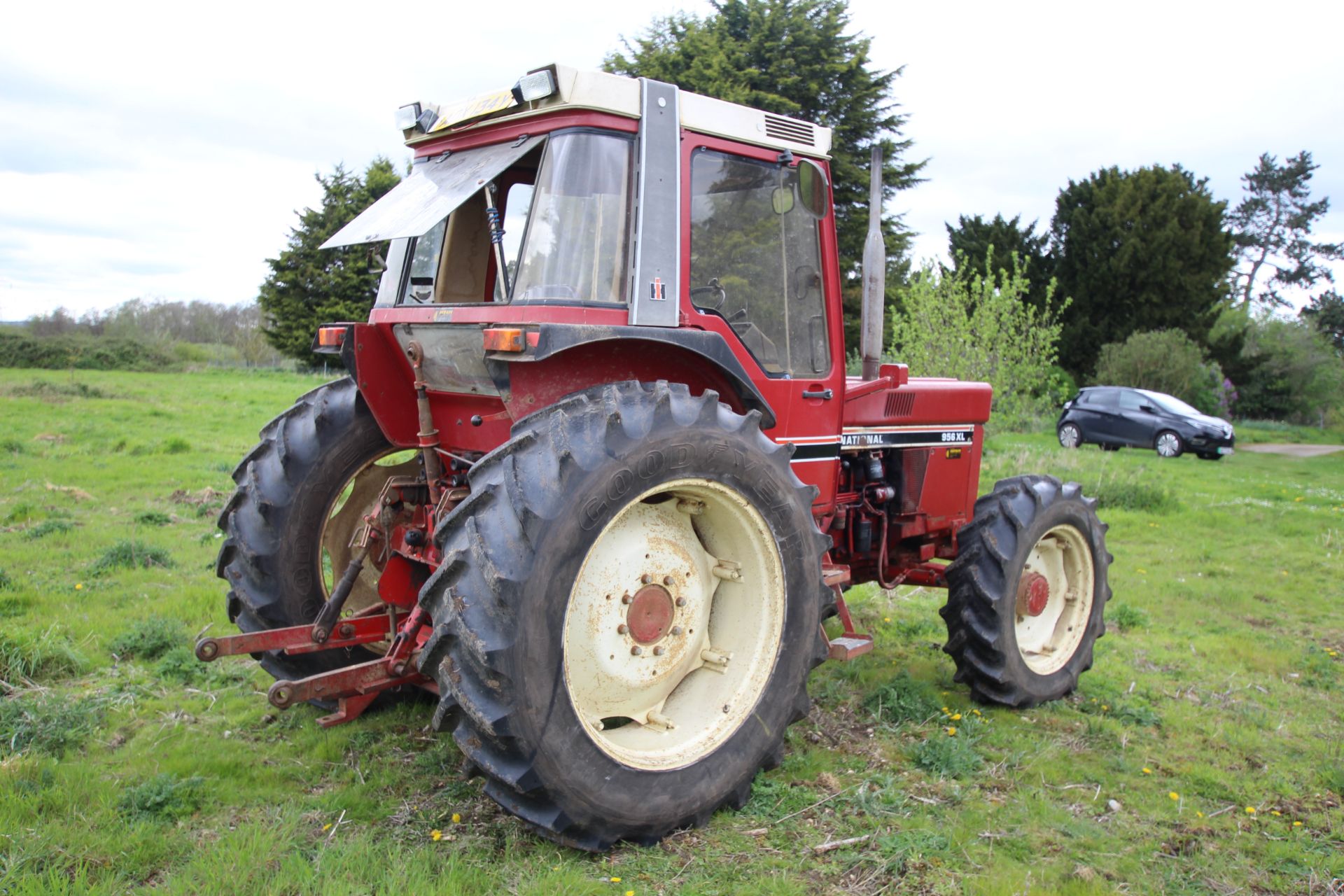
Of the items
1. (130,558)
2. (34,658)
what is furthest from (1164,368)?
(34,658)

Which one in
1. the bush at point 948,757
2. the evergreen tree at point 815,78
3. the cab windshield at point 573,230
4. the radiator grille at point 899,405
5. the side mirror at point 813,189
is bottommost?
the bush at point 948,757

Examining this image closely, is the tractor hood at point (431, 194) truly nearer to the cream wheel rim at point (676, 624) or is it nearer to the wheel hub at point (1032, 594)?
the cream wheel rim at point (676, 624)

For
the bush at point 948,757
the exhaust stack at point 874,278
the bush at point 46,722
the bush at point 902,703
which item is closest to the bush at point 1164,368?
the bush at point 902,703

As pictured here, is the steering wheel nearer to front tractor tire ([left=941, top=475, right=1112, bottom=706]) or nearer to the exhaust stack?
the exhaust stack

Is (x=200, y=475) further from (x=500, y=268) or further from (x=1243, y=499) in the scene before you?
(x=1243, y=499)

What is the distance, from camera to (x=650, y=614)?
11.6 feet

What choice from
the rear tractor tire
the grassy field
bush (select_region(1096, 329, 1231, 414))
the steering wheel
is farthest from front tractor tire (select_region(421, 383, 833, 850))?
bush (select_region(1096, 329, 1231, 414))

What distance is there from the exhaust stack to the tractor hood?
63.5 inches

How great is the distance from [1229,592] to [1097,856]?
5.41 meters

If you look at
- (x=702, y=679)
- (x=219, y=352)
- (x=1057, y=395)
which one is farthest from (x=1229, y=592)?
(x=219, y=352)

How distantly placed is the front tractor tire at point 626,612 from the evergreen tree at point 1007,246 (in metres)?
29.2

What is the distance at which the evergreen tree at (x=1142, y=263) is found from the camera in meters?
30.0

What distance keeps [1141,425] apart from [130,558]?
19132 mm

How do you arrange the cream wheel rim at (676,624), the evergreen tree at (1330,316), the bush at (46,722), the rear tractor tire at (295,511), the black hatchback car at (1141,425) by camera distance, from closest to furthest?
the cream wheel rim at (676,624) < the bush at (46,722) < the rear tractor tire at (295,511) < the black hatchback car at (1141,425) < the evergreen tree at (1330,316)
